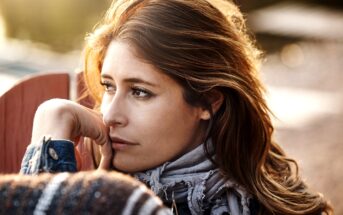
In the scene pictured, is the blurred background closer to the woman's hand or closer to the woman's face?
the woman's face

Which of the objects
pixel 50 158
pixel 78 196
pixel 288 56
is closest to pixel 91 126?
pixel 50 158

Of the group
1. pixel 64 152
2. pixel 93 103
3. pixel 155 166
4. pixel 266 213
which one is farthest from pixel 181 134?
pixel 64 152

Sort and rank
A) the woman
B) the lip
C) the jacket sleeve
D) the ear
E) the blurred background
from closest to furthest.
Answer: the woman → the jacket sleeve → the lip → the ear → the blurred background

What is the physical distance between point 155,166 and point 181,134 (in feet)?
0.44

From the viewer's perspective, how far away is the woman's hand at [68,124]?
1.91 meters

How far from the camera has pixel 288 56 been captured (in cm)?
1299

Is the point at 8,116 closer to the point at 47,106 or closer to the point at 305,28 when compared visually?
the point at 47,106

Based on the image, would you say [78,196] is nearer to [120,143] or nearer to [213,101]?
[120,143]

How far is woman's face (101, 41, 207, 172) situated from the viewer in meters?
2.21

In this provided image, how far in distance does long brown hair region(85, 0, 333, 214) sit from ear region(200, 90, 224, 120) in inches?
0.6

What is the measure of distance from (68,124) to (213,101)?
2.00 ft

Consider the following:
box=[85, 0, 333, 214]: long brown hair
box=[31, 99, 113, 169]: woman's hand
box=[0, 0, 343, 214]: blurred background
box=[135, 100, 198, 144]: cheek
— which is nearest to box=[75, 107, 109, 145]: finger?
box=[31, 99, 113, 169]: woman's hand

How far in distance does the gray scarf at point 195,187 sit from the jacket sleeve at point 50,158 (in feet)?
2.13

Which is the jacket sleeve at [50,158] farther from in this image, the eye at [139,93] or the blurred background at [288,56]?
the blurred background at [288,56]
